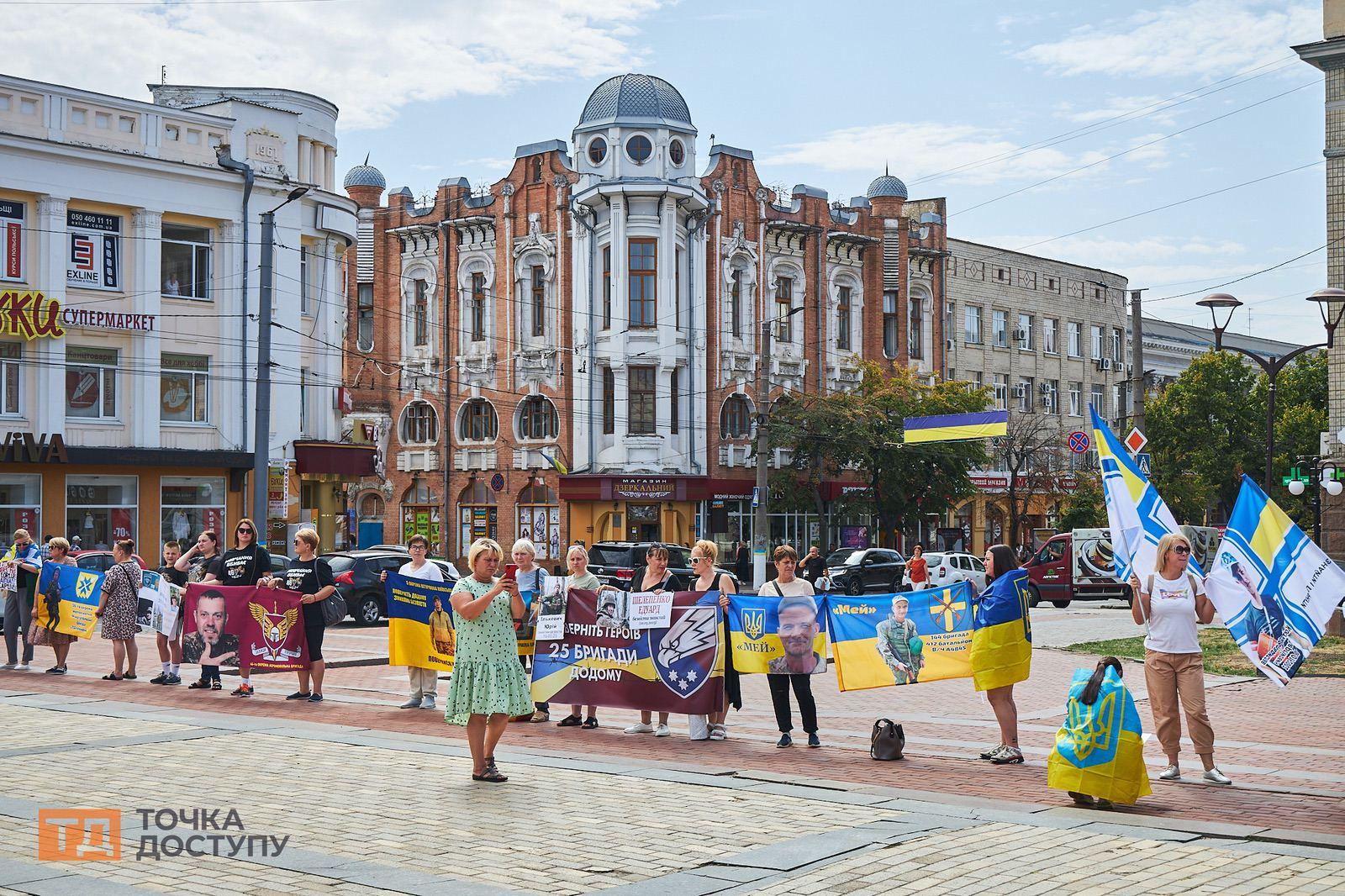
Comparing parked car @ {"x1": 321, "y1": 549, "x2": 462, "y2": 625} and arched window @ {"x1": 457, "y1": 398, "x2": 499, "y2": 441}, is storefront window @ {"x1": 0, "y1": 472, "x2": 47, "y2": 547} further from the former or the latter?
arched window @ {"x1": 457, "y1": 398, "x2": 499, "y2": 441}

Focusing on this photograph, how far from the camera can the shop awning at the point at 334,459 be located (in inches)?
1596

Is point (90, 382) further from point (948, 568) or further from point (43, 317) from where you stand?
point (948, 568)

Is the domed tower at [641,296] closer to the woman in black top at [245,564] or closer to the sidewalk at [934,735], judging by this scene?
the sidewalk at [934,735]

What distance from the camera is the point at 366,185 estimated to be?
5903cm

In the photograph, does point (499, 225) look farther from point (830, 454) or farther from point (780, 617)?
point (780, 617)

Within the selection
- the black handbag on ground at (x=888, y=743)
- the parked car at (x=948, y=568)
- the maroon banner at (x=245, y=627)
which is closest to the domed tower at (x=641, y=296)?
the parked car at (x=948, y=568)

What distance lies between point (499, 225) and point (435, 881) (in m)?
48.4

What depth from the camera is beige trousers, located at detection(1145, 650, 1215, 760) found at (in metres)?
10.7

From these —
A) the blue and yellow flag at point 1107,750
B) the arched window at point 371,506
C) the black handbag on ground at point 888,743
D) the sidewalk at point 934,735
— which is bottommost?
the sidewalk at point 934,735

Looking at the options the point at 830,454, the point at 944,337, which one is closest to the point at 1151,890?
the point at 830,454

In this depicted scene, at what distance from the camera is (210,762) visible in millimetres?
11422

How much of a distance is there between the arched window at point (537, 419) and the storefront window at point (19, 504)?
20.4 metres

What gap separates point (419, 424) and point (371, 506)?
4063mm
